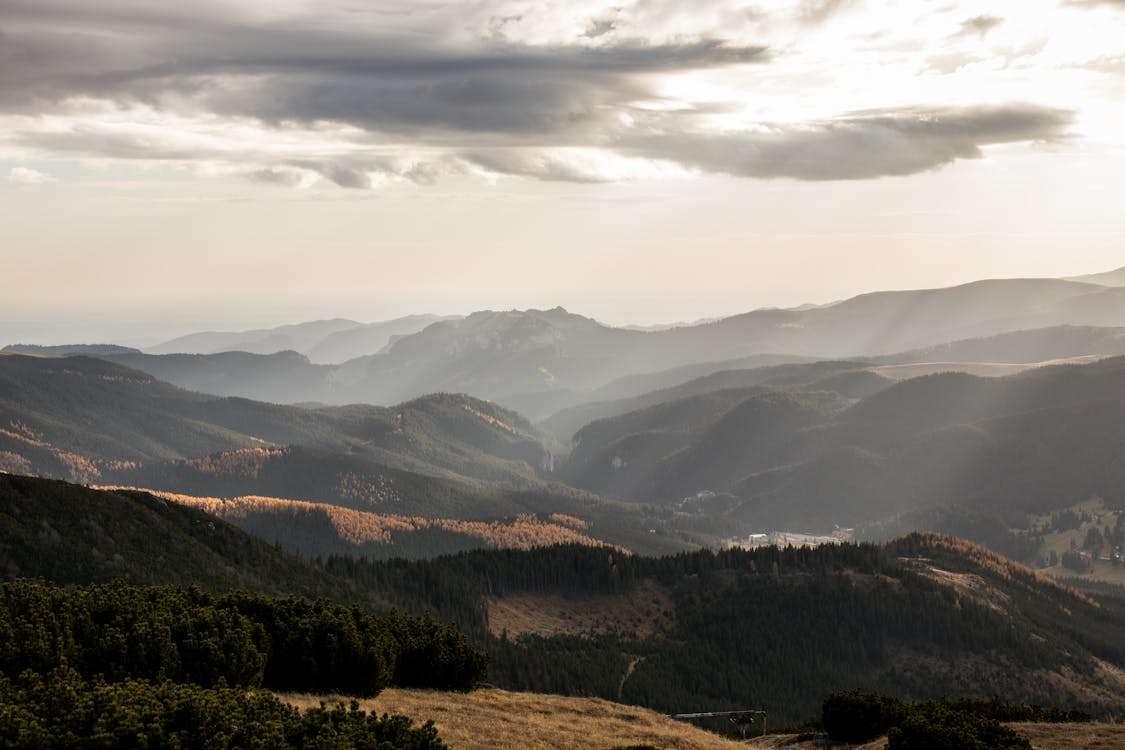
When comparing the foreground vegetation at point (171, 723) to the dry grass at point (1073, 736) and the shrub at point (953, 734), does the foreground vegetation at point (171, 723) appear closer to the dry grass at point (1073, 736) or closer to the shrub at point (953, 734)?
the shrub at point (953, 734)

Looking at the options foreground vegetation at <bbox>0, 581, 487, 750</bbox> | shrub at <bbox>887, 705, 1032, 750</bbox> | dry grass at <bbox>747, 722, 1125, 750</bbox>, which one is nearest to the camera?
foreground vegetation at <bbox>0, 581, 487, 750</bbox>

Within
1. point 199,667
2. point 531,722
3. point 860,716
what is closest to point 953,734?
point 860,716

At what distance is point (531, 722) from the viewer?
64562 millimetres

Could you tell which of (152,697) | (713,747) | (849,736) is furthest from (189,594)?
(849,736)

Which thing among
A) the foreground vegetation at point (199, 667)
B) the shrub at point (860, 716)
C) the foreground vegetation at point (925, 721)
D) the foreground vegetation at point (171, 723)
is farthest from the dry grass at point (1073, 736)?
the foreground vegetation at point (171, 723)

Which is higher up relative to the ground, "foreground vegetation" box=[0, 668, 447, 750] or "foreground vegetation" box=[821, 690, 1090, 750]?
"foreground vegetation" box=[0, 668, 447, 750]

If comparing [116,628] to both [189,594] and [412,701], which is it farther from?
[412,701]

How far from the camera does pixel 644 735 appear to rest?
6406 centimetres

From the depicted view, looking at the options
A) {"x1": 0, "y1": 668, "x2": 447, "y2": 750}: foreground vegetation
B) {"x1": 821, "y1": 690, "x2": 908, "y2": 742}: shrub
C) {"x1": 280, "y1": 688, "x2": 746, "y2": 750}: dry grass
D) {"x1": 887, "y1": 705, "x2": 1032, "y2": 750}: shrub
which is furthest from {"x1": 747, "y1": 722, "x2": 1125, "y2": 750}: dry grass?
{"x1": 0, "y1": 668, "x2": 447, "y2": 750}: foreground vegetation

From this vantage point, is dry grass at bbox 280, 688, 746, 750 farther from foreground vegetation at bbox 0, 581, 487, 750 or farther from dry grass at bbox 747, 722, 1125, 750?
dry grass at bbox 747, 722, 1125, 750

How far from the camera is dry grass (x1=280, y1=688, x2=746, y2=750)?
57688mm

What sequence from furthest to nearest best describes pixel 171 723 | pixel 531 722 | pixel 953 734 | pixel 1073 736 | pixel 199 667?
pixel 1073 736 < pixel 531 722 < pixel 199 667 < pixel 953 734 < pixel 171 723

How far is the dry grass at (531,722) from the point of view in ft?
189

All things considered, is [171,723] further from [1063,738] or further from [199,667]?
[1063,738]
